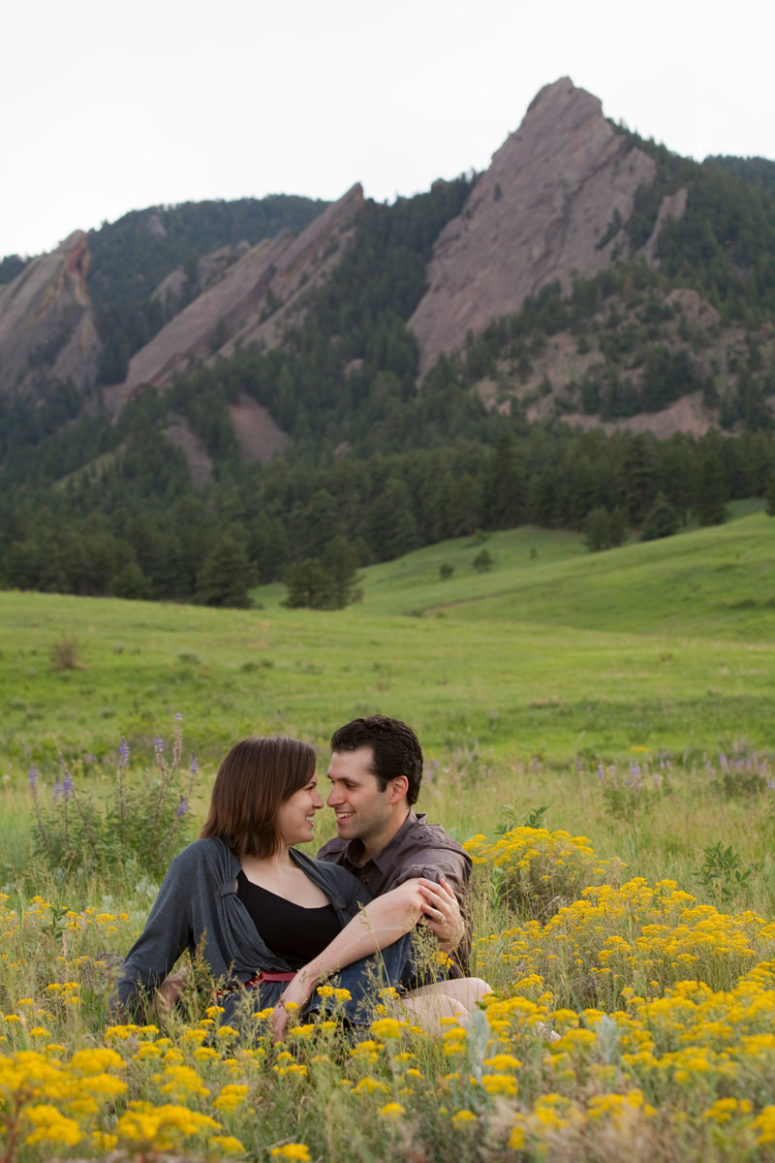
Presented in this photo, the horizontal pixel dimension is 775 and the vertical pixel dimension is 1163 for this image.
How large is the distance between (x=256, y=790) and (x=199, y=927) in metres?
0.63

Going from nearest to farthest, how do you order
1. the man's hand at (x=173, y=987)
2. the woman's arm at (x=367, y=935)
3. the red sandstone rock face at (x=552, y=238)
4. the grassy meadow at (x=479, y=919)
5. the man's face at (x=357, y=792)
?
the grassy meadow at (x=479, y=919) < the woman's arm at (x=367, y=935) < the man's hand at (x=173, y=987) < the man's face at (x=357, y=792) < the red sandstone rock face at (x=552, y=238)

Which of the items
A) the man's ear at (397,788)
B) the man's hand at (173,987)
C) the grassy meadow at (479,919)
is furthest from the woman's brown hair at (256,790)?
the grassy meadow at (479,919)

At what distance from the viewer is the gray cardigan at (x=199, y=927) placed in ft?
14.4

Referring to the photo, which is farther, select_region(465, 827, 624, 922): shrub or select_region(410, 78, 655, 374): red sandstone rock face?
select_region(410, 78, 655, 374): red sandstone rock face

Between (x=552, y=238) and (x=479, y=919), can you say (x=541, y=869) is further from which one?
(x=552, y=238)

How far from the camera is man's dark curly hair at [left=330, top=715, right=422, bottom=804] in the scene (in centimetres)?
472

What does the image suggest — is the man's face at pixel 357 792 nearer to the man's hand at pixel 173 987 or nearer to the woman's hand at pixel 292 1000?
the woman's hand at pixel 292 1000

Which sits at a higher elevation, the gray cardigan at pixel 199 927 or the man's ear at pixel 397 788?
the man's ear at pixel 397 788

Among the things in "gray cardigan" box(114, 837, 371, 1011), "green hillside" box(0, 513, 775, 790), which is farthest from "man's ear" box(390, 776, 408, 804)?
"green hillside" box(0, 513, 775, 790)

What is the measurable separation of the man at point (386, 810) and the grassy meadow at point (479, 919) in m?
0.57

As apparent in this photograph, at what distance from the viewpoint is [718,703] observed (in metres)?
20.1

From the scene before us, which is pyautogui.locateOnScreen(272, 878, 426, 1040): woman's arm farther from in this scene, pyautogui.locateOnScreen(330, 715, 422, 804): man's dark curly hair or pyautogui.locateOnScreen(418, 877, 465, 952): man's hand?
pyautogui.locateOnScreen(330, 715, 422, 804): man's dark curly hair

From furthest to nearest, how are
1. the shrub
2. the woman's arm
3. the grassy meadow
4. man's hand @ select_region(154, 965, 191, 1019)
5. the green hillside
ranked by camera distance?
the green hillside, the shrub, man's hand @ select_region(154, 965, 191, 1019), the woman's arm, the grassy meadow

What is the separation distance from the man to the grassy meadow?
1.87 ft
